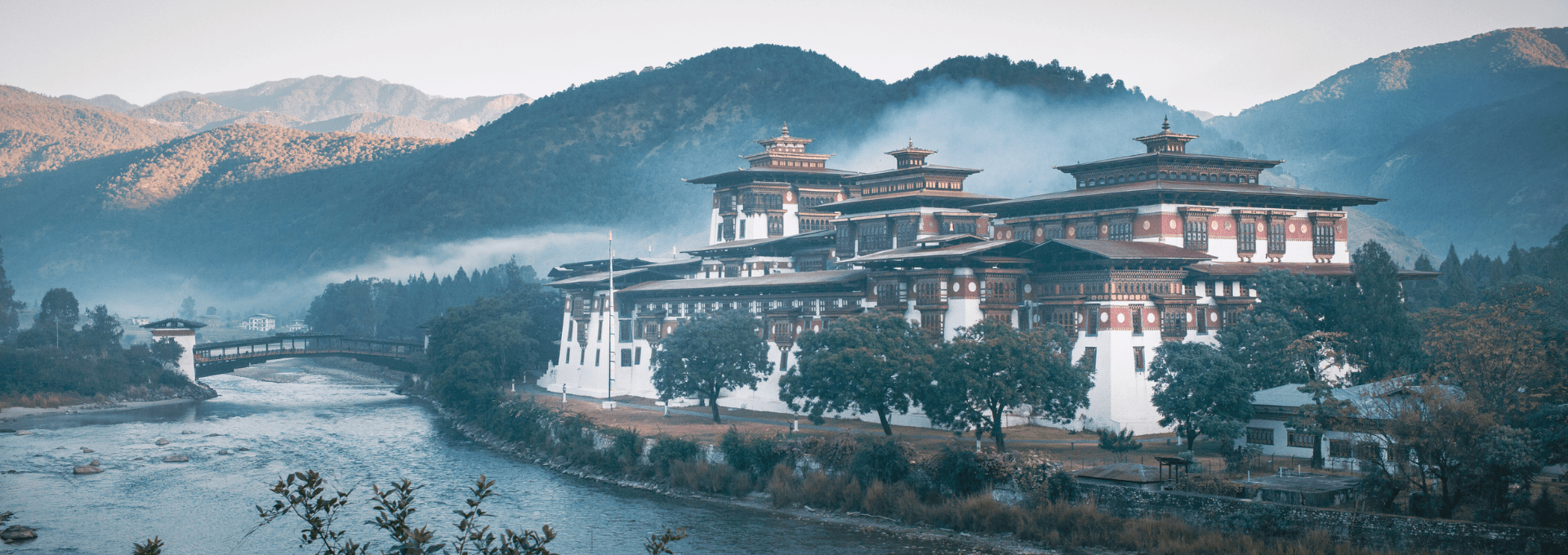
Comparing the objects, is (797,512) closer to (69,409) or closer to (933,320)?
(933,320)

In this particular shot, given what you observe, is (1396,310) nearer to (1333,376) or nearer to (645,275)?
(1333,376)

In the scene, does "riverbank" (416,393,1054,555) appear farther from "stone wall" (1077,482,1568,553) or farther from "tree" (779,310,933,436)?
"tree" (779,310,933,436)

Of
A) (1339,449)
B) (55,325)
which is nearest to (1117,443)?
(1339,449)

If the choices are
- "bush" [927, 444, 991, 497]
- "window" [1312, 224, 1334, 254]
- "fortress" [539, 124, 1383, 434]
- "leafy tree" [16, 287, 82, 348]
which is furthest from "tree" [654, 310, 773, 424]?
"leafy tree" [16, 287, 82, 348]

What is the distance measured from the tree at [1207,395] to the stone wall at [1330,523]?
8.41 m

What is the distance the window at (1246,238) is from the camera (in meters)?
75.1

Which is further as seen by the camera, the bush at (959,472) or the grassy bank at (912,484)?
the bush at (959,472)

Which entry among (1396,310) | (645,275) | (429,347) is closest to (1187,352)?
(1396,310)

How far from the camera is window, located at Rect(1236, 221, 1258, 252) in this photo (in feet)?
246

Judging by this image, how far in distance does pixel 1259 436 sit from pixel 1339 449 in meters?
4.39

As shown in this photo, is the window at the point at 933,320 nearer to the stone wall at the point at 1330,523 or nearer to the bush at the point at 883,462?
the bush at the point at 883,462

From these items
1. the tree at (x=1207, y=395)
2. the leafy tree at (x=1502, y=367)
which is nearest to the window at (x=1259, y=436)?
the tree at (x=1207, y=395)

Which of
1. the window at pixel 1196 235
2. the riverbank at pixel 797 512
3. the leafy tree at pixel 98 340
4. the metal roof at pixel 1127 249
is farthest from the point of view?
the leafy tree at pixel 98 340

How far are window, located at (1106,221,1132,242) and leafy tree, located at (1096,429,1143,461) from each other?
17.4m
